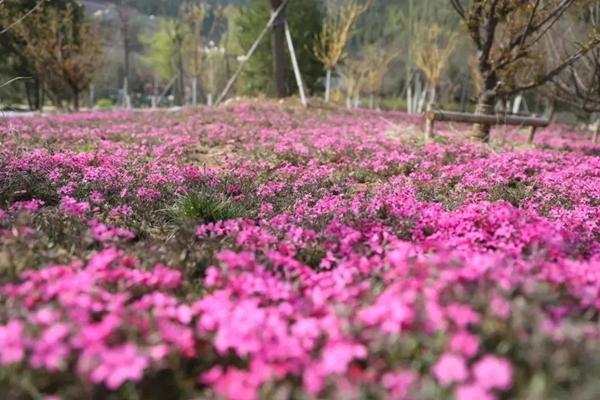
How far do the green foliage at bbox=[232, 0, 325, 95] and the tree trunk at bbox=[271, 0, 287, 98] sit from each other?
11074 mm

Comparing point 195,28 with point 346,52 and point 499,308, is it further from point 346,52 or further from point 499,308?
point 499,308

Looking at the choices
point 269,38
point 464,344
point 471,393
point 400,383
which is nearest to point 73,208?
point 400,383

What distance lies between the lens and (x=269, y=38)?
32.1 m

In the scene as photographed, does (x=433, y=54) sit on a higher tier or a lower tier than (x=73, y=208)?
higher

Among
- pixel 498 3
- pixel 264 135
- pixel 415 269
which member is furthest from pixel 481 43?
pixel 415 269

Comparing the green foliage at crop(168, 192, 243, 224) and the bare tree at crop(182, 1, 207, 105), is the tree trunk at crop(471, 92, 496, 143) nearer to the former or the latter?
the green foliage at crop(168, 192, 243, 224)

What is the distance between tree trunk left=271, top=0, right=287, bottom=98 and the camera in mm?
20594

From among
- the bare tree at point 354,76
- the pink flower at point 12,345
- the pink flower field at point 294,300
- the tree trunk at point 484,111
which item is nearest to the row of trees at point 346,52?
the tree trunk at point 484,111

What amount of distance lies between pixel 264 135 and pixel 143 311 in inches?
347

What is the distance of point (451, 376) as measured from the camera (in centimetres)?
172

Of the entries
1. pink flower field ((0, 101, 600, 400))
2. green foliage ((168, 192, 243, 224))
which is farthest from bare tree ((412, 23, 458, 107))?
green foliage ((168, 192, 243, 224))

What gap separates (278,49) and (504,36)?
11415 millimetres

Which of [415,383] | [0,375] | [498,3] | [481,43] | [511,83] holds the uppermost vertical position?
[498,3]

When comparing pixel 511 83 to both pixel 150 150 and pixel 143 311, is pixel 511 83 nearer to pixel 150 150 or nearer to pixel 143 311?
pixel 150 150
